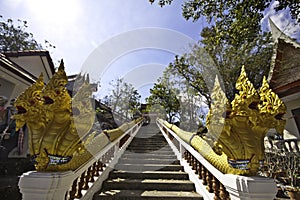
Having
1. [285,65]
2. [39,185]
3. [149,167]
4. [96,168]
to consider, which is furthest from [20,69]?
[285,65]

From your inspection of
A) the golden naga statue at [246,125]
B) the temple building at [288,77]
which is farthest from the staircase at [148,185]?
the temple building at [288,77]

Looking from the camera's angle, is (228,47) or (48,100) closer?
(48,100)

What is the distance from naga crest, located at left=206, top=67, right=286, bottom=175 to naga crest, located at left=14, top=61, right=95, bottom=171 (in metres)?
1.39

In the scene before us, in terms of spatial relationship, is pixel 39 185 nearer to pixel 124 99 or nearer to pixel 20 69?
pixel 20 69

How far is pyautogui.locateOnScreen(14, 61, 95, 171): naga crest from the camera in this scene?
150 centimetres

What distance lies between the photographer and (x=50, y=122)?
1562mm

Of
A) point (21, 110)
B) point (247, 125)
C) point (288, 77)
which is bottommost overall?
point (247, 125)

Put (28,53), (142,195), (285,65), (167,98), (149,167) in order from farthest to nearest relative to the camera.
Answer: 1. (167,98)
2. (28,53)
3. (285,65)
4. (149,167)
5. (142,195)

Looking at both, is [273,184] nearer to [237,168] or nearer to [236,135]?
[237,168]

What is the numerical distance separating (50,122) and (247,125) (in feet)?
6.07

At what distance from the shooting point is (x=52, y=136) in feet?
5.10

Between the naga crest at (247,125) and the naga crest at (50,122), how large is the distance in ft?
4.57

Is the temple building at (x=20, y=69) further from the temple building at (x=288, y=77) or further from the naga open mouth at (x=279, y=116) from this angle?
the temple building at (x=288, y=77)

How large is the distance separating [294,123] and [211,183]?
19.5 feet
